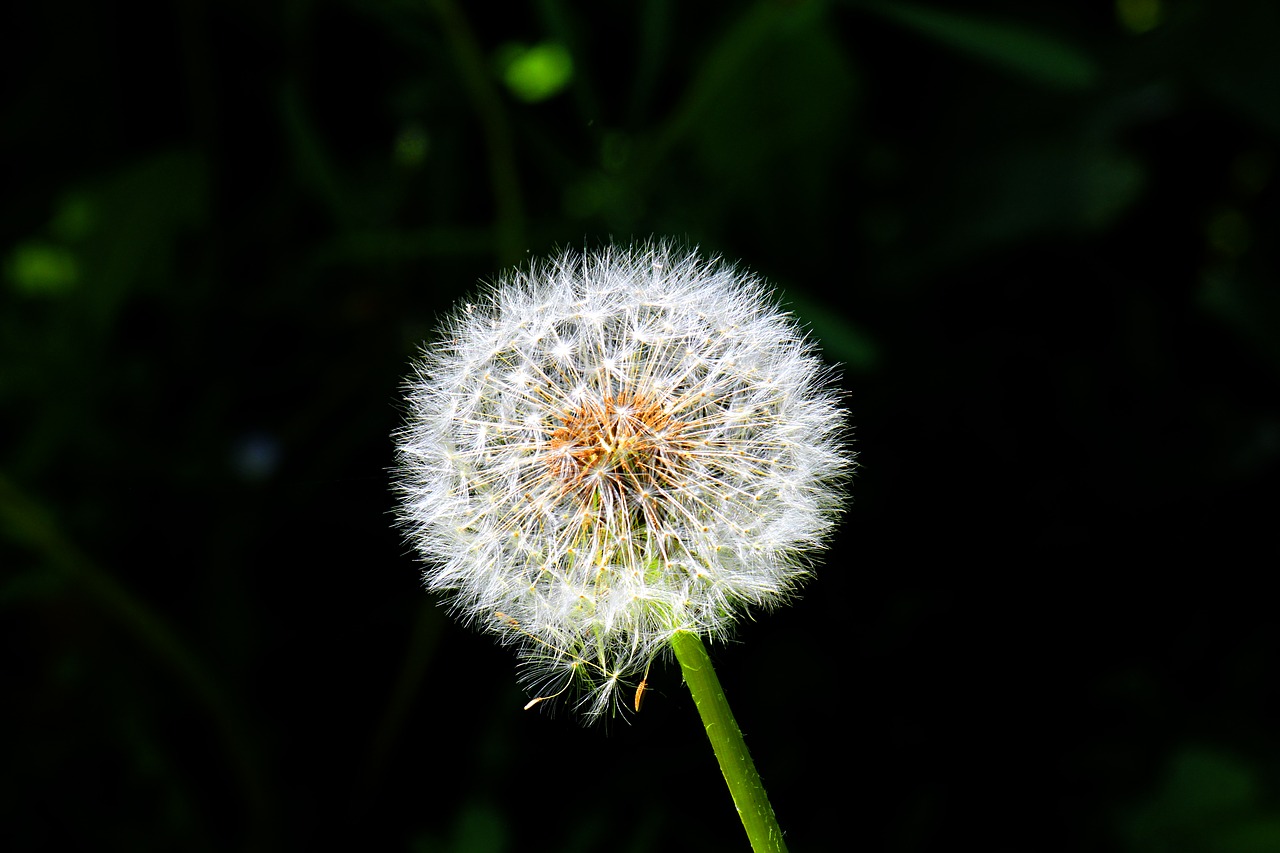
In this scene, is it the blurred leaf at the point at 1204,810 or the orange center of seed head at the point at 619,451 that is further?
the blurred leaf at the point at 1204,810

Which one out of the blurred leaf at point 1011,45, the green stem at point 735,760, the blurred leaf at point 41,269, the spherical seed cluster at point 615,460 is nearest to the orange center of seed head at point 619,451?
the spherical seed cluster at point 615,460

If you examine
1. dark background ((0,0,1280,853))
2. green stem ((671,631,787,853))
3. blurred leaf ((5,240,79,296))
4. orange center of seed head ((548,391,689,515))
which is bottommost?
green stem ((671,631,787,853))

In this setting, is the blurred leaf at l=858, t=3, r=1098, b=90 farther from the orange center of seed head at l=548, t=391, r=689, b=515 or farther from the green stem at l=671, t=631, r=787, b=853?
the green stem at l=671, t=631, r=787, b=853

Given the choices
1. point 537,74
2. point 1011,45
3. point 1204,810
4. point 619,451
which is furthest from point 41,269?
point 1204,810

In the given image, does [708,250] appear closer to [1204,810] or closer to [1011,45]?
[1011,45]

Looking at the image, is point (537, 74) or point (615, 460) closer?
point (615, 460)

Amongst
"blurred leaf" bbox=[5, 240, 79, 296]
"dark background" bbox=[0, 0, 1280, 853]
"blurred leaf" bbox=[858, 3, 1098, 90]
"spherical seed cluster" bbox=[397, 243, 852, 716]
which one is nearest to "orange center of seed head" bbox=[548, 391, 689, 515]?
"spherical seed cluster" bbox=[397, 243, 852, 716]

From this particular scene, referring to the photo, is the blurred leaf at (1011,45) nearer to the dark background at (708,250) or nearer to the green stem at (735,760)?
the dark background at (708,250)
